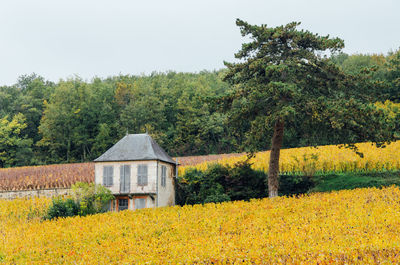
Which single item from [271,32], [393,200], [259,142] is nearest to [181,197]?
[259,142]

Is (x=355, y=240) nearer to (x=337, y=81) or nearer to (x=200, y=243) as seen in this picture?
(x=200, y=243)

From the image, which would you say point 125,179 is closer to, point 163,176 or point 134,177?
point 134,177

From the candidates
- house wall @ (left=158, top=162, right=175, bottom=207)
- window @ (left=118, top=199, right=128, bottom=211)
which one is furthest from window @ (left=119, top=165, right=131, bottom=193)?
house wall @ (left=158, top=162, right=175, bottom=207)

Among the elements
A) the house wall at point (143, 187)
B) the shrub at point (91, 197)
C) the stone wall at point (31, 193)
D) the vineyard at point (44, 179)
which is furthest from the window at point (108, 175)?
the vineyard at point (44, 179)

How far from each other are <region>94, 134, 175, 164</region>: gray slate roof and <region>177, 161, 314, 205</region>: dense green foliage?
304cm

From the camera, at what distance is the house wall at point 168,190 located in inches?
1131

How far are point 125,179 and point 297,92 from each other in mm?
13541

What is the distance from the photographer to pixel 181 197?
31.4 m

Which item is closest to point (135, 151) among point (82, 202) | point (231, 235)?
point (82, 202)

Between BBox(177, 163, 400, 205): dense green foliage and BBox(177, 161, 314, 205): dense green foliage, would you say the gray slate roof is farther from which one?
BBox(177, 161, 314, 205): dense green foliage

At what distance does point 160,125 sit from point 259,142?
4161 cm

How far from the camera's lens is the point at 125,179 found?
28484 millimetres

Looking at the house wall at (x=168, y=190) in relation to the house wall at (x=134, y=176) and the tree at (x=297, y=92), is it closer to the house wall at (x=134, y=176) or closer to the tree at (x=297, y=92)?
the house wall at (x=134, y=176)

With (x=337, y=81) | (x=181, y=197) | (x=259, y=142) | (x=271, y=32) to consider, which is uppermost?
(x=271, y=32)
